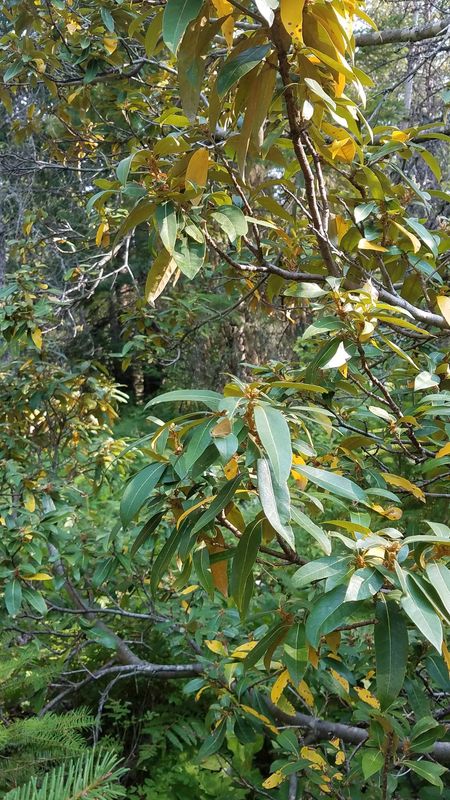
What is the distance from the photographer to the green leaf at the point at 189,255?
1.15 meters

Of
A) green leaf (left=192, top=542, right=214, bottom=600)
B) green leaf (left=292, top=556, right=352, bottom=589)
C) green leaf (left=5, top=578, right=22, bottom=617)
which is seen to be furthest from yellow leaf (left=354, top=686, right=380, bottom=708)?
green leaf (left=5, top=578, right=22, bottom=617)

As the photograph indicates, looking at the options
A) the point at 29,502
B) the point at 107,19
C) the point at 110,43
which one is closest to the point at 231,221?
the point at 29,502

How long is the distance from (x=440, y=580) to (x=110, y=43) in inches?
105

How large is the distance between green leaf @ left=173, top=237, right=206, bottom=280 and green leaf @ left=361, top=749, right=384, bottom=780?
3.62 ft

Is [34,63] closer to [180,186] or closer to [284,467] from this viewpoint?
[180,186]

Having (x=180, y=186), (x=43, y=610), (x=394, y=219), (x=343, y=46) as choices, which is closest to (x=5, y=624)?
(x=43, y=610)

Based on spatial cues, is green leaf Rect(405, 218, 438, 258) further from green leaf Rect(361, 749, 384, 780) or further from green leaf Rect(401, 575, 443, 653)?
green leaf Rect(361, 749, 384, 780)

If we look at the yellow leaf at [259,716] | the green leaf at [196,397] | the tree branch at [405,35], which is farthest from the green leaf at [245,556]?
the tree branch at [405,35]

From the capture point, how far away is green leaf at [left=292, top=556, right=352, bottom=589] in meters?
0.89

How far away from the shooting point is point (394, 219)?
149 cm

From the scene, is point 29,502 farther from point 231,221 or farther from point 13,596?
point 231,221

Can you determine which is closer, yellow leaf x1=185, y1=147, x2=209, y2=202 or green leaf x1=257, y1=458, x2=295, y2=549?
green leaf x1=257, y1=458, x2=295, y2=549

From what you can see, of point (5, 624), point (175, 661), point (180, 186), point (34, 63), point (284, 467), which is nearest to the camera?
point (284, 467)

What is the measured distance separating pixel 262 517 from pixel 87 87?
259 cm
